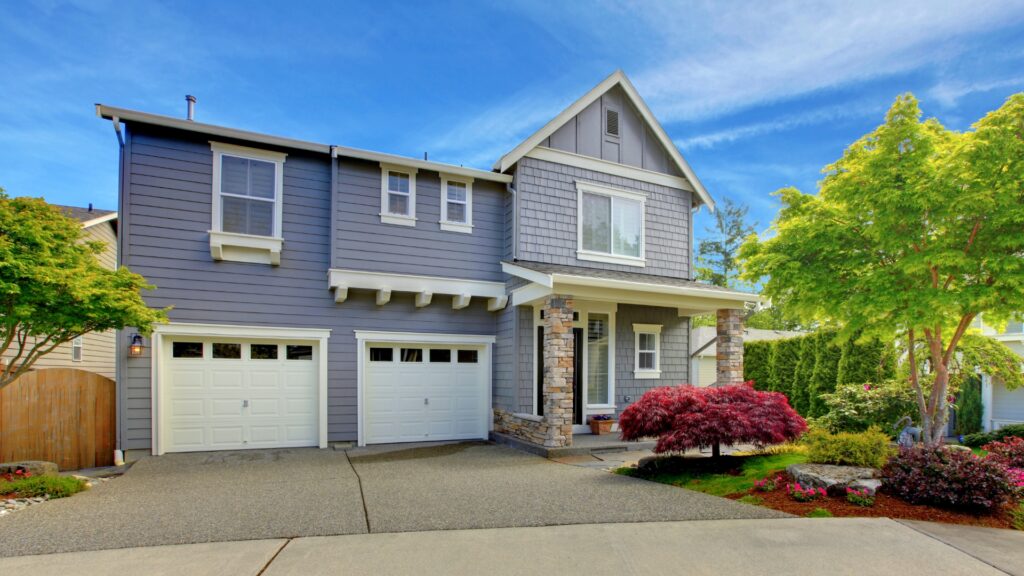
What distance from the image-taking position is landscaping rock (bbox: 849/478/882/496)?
6141mm

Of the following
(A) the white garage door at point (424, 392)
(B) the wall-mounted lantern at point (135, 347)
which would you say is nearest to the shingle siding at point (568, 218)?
(A) the white garage door at point (424, 392)

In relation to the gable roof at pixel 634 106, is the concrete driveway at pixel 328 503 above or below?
below

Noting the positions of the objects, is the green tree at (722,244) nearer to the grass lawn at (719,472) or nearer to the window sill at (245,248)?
the grass lawn at (719,472)

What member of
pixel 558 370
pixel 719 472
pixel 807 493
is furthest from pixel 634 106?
pixel 807 493

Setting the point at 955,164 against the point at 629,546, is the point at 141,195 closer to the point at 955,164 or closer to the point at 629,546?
the point at 629,546

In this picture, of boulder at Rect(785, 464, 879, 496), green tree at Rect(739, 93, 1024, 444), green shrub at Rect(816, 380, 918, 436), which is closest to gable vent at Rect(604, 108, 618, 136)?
green tree at Rect(739, 93, 1024, 444)

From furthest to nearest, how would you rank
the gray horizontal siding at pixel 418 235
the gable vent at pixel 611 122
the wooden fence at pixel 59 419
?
the gable vent at pixel 611 122 < the gray horizontal siding at pixel 418 235 < the wooden fence at pixel 59 419

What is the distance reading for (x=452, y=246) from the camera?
37.6 ft

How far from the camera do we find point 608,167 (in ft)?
40.7

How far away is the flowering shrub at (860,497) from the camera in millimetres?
5977

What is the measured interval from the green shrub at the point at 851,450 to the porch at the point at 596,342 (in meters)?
3.74

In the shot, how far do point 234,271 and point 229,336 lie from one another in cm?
121

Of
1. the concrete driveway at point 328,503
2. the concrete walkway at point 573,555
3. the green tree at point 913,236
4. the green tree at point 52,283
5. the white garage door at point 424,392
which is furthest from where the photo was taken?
the white garage door at point 424,392

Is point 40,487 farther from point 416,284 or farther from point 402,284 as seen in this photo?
point 416,284
